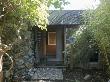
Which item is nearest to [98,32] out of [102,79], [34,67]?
[102,79]

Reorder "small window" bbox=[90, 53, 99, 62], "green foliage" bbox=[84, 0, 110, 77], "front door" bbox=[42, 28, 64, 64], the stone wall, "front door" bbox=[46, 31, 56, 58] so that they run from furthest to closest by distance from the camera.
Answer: "front door" bbox=[46, 31, 56, 58] < "front door" bbox=[42, 28, 64, 64] < "small window" bbox=[90, 53, 99, 62] < the stone wall < "green foliage" bbox=[84, 0, 110, 77]

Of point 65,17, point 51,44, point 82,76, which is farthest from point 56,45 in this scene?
point 82,76

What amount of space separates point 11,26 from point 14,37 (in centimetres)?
93

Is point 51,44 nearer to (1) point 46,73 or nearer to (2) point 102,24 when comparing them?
(1) point 46,73

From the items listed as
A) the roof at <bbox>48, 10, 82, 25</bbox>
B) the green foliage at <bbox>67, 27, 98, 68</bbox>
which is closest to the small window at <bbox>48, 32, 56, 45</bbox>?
the roof at <bbox>48, 10, 82, 25</bbox>

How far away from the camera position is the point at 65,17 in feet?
59.0

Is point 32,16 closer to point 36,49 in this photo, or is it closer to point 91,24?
point 91,24

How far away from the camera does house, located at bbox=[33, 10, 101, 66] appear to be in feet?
57.1

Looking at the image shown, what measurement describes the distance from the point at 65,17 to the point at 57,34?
1159mm

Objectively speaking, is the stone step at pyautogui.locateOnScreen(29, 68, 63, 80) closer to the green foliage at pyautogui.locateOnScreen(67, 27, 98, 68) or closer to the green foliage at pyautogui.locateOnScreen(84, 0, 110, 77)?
the green foliage at pyautogui.locateOnScreen(67, 27, 98, 68)

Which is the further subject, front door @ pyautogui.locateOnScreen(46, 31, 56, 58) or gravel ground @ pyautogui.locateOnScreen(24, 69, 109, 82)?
front door @ pyautogui.locateOnScreen(46, 31, 56, 58)

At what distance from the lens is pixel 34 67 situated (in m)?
16.7

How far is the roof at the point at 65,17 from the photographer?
1731cm

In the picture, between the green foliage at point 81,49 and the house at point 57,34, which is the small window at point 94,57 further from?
the house at point 57,34
